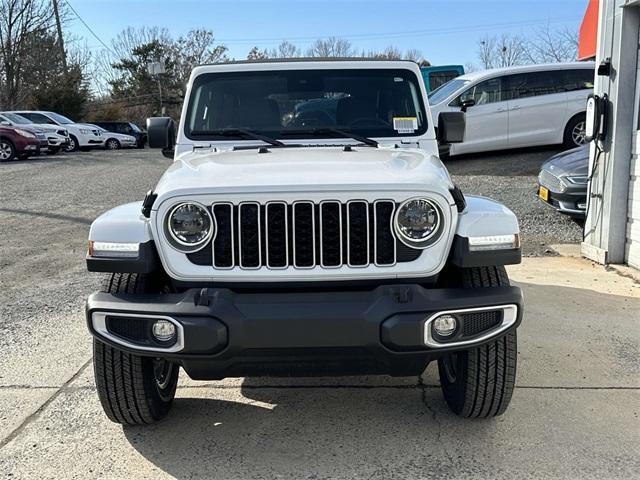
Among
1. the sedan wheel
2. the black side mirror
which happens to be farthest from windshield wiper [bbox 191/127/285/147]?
the sedan wheel

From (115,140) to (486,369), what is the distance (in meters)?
26.3

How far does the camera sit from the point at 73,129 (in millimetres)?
24359

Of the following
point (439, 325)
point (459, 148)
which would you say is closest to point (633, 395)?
point (439, 325)

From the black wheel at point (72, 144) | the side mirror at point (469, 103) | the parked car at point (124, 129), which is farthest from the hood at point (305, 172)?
the parked car at point (124, 129)

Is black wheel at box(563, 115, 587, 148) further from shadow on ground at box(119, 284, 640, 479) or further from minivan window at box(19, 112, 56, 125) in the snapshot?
minivan window at box(19, 112, 56, 125)

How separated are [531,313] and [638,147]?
2432 millimetres

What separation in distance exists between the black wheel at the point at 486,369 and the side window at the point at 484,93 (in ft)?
31.1

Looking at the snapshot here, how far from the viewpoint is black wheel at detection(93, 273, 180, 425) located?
288 centimetres

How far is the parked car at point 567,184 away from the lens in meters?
7.59

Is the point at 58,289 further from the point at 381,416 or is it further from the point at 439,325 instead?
the point at 439,325

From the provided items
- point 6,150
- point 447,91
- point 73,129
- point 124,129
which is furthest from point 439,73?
point 124,129

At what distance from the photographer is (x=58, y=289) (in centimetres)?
600

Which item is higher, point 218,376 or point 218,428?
point 218,376

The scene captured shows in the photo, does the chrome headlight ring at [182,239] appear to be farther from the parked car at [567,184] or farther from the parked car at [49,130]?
the parked car at [49,130]
